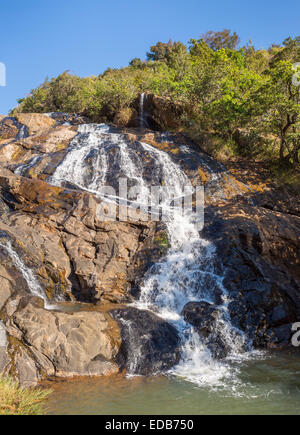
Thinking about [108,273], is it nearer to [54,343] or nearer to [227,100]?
[54,343]

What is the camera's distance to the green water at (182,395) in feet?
16.8

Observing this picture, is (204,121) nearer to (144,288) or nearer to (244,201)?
(244,201)

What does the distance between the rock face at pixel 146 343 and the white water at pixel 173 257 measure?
0.17m

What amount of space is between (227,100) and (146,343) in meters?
13.1

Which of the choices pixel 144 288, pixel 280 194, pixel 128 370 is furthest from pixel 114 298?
pixel 280 194

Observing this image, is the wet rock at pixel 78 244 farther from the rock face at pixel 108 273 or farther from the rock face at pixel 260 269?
the rock face at pixel 260 269

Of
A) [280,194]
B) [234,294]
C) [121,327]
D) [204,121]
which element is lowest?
[121,327]

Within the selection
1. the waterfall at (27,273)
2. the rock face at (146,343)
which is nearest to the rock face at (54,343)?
the rock face at (146,343)

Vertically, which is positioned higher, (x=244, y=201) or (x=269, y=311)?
(x=244, y=201)

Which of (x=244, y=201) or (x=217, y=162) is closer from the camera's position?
(x=244, y=201)

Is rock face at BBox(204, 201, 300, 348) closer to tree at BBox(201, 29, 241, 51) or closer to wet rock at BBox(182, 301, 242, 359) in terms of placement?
wet rock at BBox(182, 301, 242, 359)

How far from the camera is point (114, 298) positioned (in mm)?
9320
